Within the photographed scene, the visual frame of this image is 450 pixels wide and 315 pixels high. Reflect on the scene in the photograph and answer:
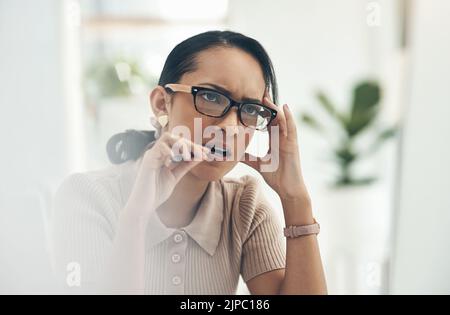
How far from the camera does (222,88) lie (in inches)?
33.9

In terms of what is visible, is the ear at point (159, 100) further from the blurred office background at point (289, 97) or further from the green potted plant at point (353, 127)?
the green potted plant at point (353, 127)

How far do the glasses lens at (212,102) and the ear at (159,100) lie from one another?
0.07m

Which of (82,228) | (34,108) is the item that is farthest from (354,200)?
(34,108)

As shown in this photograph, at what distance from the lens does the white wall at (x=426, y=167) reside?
99cm

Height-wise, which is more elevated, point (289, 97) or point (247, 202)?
point (289, 97)

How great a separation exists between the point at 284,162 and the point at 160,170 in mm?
232

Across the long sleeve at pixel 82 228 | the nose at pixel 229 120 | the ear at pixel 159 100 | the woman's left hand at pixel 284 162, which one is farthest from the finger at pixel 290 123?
the long sleeve at pixel 82 228

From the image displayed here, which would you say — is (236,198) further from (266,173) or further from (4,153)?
(4,153)

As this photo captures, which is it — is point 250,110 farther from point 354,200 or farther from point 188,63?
point 354,200

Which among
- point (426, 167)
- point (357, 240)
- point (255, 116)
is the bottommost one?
point (357, 240)

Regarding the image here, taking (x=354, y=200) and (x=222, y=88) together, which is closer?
(x=222, y=88)

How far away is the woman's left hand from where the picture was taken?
2.98ft

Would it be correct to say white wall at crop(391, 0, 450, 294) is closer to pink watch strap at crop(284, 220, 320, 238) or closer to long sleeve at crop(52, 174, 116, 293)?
pink watch strap at crop(284, 220, 320, 238)
